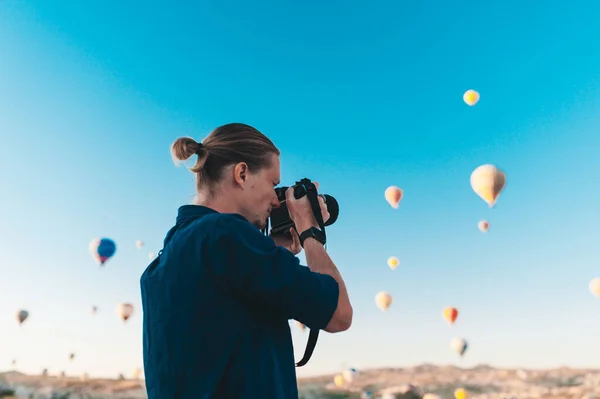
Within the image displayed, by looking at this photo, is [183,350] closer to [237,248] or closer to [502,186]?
[237,248]

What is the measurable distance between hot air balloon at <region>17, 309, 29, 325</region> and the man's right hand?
40.9 m

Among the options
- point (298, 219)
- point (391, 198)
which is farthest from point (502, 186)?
point (298, 219)

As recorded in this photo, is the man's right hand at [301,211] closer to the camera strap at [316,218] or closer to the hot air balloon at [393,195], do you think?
the camera strap at [316,218]

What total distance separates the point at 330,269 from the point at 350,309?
0.21 m

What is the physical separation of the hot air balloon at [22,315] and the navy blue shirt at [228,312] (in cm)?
Result: 4113

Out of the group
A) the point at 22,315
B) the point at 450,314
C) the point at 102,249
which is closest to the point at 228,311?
the point at 102,249

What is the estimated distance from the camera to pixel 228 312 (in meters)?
2.02

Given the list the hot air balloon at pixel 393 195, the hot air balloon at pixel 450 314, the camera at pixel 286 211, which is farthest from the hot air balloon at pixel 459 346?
the camera at pixel 286 211

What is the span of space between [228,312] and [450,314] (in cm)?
3211

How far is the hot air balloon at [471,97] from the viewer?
2866 centimetres

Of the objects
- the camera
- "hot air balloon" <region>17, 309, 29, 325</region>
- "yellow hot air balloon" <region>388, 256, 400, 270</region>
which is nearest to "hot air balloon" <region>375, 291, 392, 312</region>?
"yellow hot air balloon" <region>388, 256, 400, 270</region>

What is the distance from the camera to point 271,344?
6.77 feet

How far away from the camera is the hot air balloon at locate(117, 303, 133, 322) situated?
113 feet

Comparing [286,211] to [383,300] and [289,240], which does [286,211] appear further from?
[383,300]
